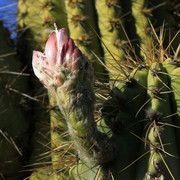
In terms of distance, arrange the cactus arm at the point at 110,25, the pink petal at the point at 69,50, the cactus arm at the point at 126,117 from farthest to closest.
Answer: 1. the cactus arm at the point at 110,25
2. the cactus arm at the point at 126,117
3. the pink petal at the point at 69,50

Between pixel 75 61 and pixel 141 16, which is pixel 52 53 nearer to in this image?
pixel 75 61

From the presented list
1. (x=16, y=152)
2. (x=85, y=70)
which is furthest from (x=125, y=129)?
(x=16, y=152)

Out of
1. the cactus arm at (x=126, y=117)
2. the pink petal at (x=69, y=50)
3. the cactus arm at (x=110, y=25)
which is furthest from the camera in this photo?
the cactus arm at (x=110, y=25)

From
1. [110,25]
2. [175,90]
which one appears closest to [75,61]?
[175,90]

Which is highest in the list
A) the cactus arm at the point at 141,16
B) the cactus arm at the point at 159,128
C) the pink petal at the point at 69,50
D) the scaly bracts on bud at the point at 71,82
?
the cactus arm at the point at 141,16

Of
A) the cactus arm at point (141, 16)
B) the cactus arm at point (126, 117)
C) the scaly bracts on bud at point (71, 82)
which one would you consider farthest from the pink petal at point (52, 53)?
the cactus arm at point (141, 16)

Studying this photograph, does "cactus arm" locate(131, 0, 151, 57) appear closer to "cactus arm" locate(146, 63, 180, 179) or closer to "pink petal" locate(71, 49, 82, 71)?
"cactus arm" locate(146, 63, 180, 179)

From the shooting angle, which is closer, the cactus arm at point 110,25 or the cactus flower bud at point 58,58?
the cactus flower bud at point 58,58

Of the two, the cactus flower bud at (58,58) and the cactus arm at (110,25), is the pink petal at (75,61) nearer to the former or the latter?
the cactus flower bud at (58,58)

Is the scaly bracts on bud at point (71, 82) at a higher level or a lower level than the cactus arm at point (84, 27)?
lower
